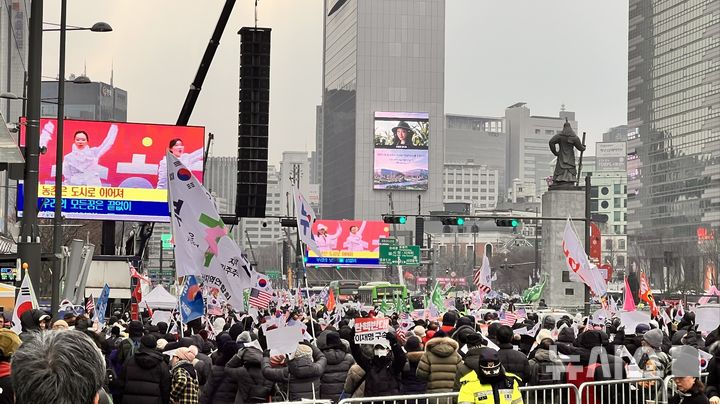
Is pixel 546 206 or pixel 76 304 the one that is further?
pixel 546 206

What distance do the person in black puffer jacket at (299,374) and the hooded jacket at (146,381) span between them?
1019mm

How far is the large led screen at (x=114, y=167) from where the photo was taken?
4084 cm

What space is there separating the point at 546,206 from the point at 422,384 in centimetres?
3864

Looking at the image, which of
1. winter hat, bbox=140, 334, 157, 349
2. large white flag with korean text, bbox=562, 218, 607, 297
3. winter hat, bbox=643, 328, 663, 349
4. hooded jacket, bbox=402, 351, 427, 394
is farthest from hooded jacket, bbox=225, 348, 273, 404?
large white flag with korean text, bbox=562, 218, 607, 297

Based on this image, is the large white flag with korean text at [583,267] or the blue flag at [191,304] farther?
the large white flag with korean text at [583,267]

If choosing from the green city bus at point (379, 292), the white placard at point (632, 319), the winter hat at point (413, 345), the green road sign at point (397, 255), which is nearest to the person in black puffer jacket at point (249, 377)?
the winter hat at point (413, 345)

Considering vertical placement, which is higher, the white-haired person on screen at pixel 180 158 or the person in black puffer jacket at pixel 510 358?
the white-haired person on screen at pixel 180 158

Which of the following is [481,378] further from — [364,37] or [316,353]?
[364,37]

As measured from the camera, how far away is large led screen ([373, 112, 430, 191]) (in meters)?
180

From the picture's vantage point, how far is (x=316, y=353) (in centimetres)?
1277

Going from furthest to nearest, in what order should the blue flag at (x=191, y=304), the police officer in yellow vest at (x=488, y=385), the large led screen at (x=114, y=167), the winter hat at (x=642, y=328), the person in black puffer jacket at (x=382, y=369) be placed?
1. the large led screen at (x=114, y=167)
2. the blue flag at (x=191, y=304)
3. the winter hat at (x=642, y=328)
4. the person in black puffer jacket at (x=382, y=369)
5. the police officer in yellow vest at (x=488, y=385)

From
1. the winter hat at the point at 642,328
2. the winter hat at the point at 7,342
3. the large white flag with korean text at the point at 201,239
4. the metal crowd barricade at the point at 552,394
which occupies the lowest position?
the metal crowd barricade at the point at 552,394

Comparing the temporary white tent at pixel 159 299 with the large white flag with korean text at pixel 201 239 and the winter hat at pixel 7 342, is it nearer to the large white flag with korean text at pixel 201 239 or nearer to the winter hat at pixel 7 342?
the large white flag with korean text at pixel 201 239

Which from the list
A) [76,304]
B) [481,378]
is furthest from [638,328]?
[76,304]
